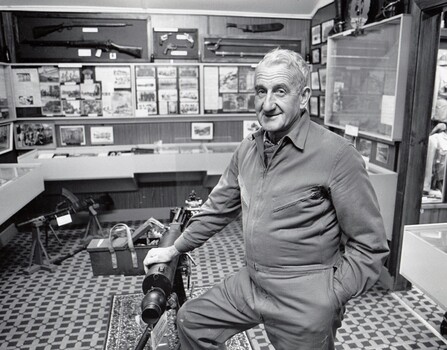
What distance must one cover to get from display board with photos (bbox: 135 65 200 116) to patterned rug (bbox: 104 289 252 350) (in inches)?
96.3

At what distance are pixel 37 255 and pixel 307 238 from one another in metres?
3.28

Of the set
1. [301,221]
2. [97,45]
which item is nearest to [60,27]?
[97,45]

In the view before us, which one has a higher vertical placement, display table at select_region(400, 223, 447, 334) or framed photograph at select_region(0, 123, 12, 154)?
framed photograph at select_region(0, 123, 12, 154)

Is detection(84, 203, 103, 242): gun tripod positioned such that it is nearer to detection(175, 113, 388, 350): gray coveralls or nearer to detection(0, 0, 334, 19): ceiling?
detection(0, 0, 334, 19): ceiling

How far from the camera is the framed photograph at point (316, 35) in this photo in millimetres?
4757

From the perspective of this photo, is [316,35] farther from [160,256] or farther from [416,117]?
[160,256]

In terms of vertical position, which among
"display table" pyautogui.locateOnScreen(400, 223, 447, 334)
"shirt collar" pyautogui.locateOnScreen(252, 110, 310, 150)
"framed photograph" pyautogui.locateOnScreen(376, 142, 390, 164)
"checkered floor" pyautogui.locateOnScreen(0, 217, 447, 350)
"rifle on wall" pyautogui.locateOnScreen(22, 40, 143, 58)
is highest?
"rifle on wall" pyautogui.locateOnScreen(22, 40, 143, 58)

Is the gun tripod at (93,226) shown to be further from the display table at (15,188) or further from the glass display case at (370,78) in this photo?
the glass display case at (370,78)

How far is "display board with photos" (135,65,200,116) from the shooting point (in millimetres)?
4898

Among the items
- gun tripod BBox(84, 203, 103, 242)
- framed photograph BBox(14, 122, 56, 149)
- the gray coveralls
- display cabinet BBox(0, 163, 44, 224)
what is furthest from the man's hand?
framed photograph BBox(14, 122, 56, 149)

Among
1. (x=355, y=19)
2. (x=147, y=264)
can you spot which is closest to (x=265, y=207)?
(x=147, y=264)

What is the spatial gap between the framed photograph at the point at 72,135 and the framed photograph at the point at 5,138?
0.57m

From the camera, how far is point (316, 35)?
191 inches

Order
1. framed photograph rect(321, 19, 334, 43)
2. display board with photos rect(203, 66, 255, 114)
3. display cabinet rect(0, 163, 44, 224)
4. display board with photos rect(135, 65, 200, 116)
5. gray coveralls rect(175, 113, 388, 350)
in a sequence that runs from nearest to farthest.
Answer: gray coveralls rect(175, 113, 388, 350)
display cabinet rect(0, 163, 44, 224)
framed photograph rect(321, 19, 334, 43)
display board with photos rect(135, 65, 200, 116)
display board with photos rect(203, 66, 255, 114)
